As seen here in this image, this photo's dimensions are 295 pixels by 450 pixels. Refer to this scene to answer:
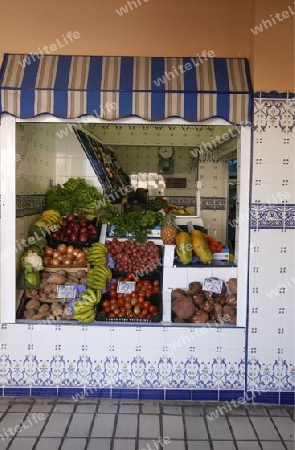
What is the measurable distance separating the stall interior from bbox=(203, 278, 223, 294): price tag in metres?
1.05

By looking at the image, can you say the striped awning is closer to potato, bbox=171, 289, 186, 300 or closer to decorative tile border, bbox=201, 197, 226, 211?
potato, bbox=171, 289, 186, 300

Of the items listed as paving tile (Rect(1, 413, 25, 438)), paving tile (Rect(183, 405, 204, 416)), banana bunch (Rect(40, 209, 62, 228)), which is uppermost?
banana bunch (Rect(40, 209, 62, 228))

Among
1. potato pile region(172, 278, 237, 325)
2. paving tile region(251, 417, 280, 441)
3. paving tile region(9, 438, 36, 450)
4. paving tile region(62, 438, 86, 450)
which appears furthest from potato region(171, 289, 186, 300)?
paving tile region(9, 438, 36, 450)

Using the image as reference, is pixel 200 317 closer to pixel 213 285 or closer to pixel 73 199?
pixel 213 285

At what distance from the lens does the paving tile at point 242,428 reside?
4.08m

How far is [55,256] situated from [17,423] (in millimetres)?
1818

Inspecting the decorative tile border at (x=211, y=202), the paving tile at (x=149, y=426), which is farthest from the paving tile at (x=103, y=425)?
the decorative tile border at (x=211, y=202)

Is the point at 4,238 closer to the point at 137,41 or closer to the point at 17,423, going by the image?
the point at 17,423

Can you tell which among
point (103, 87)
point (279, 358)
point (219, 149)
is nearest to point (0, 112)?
point (103, 87)

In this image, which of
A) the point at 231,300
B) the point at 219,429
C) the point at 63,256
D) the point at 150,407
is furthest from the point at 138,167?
the point at 219,429

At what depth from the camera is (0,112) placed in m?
4.59

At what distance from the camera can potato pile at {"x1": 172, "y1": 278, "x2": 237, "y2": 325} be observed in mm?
4902

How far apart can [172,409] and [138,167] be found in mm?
6999

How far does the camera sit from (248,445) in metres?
3.94
